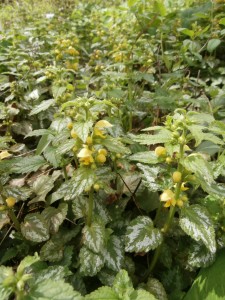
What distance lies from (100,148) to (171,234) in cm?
55

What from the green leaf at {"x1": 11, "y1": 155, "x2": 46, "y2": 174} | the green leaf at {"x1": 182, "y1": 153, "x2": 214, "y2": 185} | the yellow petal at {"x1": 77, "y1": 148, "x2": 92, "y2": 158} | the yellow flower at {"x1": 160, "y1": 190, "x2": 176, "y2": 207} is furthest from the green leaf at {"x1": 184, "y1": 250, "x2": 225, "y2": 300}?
the green leaf at {"x1": 11, "y1": 155, "x2": 46, "y2": 174}

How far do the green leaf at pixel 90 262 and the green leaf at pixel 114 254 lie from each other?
5cm

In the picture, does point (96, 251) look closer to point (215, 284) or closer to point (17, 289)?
point (17, 289)

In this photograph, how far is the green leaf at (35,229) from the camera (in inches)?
52.1

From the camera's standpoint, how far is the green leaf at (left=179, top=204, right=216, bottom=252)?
108 centimetres

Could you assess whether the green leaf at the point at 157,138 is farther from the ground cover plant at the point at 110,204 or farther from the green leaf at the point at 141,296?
the green leaf at the point at 141,296

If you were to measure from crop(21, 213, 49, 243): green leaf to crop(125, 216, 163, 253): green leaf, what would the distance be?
37 centimetres

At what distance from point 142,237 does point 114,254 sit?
172mm

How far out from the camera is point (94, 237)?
1241 millimetres

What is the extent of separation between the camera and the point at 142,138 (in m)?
1.09

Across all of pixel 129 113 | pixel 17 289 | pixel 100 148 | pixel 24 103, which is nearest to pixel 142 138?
pixel 100 148

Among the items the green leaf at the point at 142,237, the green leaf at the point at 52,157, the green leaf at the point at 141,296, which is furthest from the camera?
the green leaf at the point at 52,157

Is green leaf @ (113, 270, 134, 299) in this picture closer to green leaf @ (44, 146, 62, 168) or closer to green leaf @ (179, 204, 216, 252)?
green leaf @ (179, 204, 216, 252)

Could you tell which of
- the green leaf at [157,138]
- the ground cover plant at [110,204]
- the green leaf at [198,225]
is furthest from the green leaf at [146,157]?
the green leaf at [198,225]
